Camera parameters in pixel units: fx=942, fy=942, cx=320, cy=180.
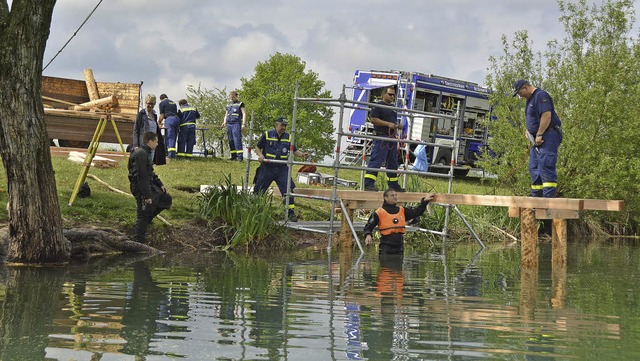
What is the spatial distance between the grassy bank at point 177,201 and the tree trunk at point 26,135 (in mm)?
1930

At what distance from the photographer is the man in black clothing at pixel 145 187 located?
44.4 ft

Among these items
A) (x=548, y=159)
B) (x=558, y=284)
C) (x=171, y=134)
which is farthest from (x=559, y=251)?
(x=171, y=134)

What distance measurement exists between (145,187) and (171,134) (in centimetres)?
1001

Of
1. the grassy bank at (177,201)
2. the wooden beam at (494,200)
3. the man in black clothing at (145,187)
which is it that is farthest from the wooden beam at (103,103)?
the man in black clothing at (145,187)

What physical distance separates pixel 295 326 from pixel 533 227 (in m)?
7.04

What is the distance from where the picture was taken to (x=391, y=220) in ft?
46.3

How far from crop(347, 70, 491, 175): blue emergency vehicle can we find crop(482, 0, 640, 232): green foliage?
607cm

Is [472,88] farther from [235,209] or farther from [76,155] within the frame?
[235,209]

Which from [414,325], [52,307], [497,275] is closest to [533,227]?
[497,275]

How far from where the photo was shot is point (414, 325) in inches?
298

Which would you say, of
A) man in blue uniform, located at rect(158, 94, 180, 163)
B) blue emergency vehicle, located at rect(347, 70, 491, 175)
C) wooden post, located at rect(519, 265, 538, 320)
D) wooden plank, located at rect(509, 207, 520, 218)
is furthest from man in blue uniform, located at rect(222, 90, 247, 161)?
wooden post, located at rect(519, 265, 538, 320)

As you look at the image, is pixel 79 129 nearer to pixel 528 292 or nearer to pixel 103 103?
pixel 103 103

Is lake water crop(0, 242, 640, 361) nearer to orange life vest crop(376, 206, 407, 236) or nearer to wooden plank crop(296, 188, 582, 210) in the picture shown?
orange life vest crop(376, 206, 407, 236)

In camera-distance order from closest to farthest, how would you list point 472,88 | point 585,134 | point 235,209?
1. point 235,209
2. point 585,134
3. point 472,88
